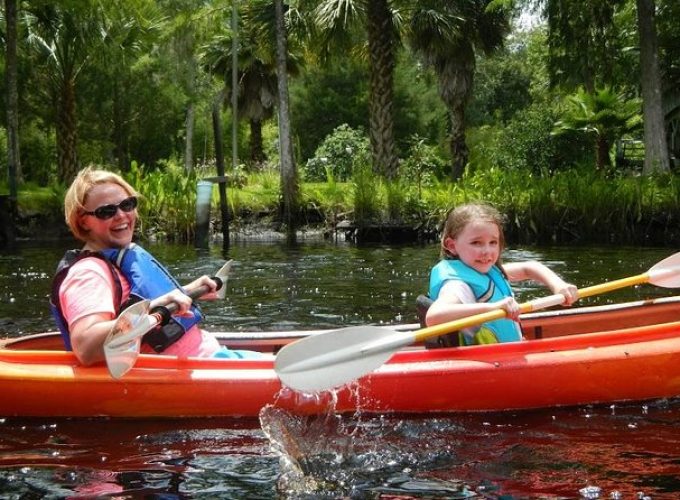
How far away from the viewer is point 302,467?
3232 mm

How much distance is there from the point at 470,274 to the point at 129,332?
1513 millimetres

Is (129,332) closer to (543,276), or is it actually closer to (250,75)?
(543,276)

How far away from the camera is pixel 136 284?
3625 mm

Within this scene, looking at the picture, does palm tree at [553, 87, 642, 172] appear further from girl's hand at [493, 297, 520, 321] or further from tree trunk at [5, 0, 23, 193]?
girl's hand at [493, 297, 520, 321]

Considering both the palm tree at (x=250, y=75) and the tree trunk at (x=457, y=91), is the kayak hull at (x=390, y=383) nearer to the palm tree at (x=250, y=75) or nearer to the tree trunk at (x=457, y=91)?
the tree trunk at (x=457, y=91)

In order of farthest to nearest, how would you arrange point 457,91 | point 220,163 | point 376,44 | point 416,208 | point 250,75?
point 250,75 → point 457,91 → point 376,44 → point 416,208 → point 220,163

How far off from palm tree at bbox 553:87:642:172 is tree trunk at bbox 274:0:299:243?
735 centimetres

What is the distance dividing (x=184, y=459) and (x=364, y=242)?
442 inches

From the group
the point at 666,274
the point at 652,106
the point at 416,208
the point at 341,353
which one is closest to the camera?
the point at 341,353

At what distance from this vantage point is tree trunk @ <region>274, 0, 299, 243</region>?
1537 centimetres

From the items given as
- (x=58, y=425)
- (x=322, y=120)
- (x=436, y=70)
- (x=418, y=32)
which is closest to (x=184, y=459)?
(x=58, y=425)

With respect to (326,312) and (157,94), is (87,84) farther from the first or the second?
(326,312)

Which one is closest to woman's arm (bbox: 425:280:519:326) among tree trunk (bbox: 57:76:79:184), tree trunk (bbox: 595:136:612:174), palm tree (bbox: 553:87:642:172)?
palm tree (bbox: 553:87:642:172)

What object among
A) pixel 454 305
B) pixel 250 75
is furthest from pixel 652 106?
pixel 250 75
